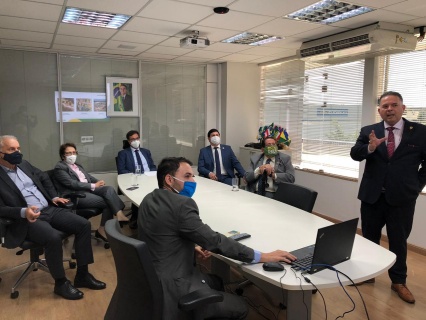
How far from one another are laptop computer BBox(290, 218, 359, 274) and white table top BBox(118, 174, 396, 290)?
0.13 feet

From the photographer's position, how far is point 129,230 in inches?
183

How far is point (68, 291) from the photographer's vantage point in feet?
9.51

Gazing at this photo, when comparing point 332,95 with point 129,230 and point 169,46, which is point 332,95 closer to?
point 169,46

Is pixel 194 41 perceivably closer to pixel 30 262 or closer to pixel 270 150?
pixel 270 150

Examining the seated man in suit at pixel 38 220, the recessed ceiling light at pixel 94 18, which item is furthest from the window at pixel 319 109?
the seated man in suit at pixel 38 220

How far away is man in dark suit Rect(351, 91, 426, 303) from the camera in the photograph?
273 cm

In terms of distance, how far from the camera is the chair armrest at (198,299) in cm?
146

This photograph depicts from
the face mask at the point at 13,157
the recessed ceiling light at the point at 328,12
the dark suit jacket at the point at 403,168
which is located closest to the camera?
the dark suit jacket at the point at 403,168

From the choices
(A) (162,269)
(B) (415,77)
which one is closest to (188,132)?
(B) (415,77)

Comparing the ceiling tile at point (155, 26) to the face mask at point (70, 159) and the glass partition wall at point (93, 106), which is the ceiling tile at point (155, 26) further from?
the glass partition wall at point (93, 106)

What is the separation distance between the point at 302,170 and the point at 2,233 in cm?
425

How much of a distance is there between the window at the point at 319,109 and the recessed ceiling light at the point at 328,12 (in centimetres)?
132

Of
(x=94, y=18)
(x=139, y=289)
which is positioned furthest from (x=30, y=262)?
(x=94, y=18)

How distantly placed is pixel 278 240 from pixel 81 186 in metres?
2.66
